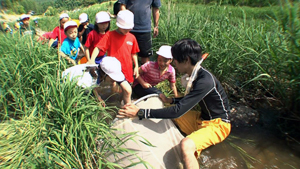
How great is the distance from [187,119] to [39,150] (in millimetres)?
1474

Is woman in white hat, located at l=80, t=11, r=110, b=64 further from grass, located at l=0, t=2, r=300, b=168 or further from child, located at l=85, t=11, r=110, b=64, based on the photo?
grass, located at l=0, t=2, r=300, b=168

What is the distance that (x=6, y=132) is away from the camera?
1.67 metres

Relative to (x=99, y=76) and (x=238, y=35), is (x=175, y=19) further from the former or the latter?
(x=99, y=76)

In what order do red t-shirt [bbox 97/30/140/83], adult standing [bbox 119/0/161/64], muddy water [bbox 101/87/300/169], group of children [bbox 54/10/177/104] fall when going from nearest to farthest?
muddy water [bbox 101/87/300/169]
group of children [bbox 54/10/177/104]
red t-shirt [bbox 97/30/140/83]
adult standing [bbox 119/0/161/64]

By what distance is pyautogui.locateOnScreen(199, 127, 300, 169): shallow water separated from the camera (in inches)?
86.2

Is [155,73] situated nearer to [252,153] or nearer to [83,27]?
[252,153]

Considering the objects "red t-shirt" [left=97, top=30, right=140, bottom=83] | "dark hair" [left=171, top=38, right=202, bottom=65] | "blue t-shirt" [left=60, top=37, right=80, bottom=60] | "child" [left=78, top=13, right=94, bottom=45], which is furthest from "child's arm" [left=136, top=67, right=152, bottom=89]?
"child" [left=78, top=13, right=94, bottom=45]

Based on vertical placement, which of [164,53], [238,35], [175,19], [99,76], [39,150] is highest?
[175,19]

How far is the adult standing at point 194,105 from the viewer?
179cm

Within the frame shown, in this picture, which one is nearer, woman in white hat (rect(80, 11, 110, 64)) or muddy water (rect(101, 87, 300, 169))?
muddy water (rect(101, 87, 300, 169))

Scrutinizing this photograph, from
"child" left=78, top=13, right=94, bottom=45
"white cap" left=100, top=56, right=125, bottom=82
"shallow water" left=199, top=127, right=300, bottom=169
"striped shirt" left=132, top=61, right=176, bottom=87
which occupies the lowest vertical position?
"shallow water" left=199, top=127, right=300, bottom=169

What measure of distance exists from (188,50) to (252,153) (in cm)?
146

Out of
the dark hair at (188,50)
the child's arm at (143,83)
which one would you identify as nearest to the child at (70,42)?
the child's arm at (143,83)

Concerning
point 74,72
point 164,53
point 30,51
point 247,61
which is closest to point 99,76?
point 74,72
